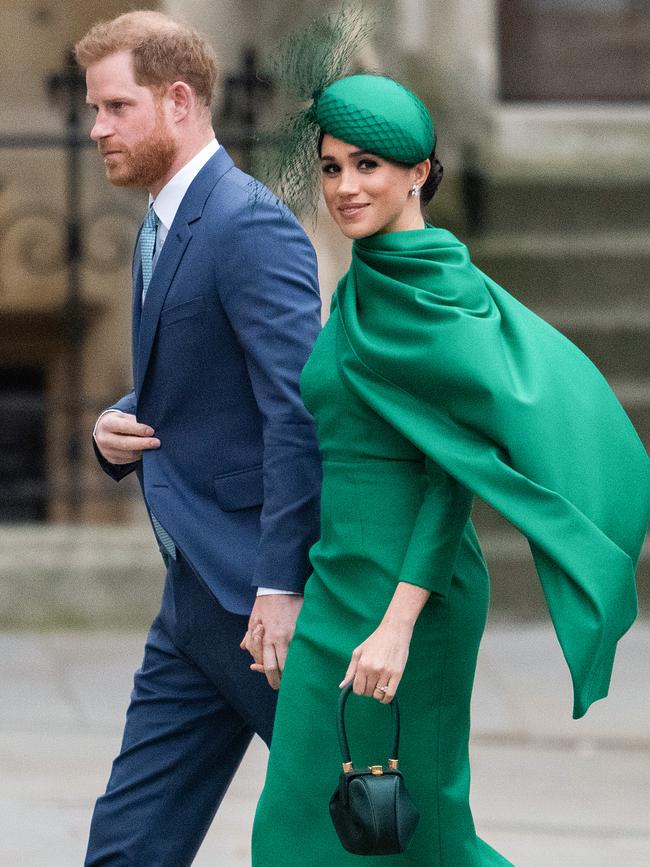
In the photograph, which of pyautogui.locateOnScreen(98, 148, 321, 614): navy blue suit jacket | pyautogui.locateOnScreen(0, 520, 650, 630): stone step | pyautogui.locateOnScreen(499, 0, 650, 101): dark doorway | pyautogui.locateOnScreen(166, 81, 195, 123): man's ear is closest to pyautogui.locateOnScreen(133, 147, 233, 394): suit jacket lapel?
pyautogui.locateOnScreen(98, 148, 321, 614): navy blue suit jacket

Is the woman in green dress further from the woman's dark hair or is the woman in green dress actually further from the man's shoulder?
the man's shoulder

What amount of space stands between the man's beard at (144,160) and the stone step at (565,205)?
595 centimetres

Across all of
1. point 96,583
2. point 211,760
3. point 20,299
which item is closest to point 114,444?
point 211,760

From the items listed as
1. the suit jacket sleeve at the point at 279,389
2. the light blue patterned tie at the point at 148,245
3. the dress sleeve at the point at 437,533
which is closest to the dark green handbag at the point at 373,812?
the dress sleeve at the point at 437,533

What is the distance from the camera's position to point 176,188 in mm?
3453

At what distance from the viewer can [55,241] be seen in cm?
831

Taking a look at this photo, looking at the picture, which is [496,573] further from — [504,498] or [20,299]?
[504,498]

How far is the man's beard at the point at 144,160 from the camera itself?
3.39 meters

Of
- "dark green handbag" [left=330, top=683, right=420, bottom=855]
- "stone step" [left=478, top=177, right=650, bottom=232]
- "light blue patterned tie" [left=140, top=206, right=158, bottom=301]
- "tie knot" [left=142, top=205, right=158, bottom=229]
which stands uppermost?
"tie knot" [left=142, top=205, right=158, bottom=229]

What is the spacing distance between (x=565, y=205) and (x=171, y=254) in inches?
244

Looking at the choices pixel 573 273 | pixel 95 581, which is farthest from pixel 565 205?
pixel 95 581

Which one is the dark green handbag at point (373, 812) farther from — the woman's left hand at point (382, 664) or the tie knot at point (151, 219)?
the tie knot at point (151, 219)

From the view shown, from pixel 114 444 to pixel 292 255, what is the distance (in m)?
0.49

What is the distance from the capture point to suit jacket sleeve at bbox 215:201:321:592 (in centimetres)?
327
